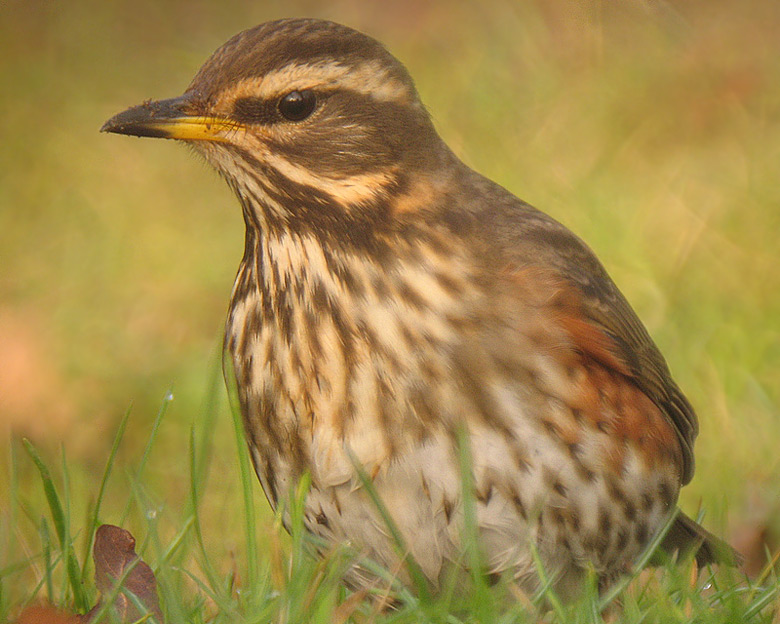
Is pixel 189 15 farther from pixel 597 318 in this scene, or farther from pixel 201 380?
pixel 597 318

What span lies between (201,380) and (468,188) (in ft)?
8.86

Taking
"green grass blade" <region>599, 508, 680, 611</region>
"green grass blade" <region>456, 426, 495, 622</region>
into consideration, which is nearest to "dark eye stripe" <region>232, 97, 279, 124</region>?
"green grass blade" <region>456, 426, 495, 622</region>

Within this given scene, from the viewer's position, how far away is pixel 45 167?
28.1ft

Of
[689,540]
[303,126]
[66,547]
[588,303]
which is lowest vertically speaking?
[689,540]

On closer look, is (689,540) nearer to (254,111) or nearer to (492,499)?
(492,499)

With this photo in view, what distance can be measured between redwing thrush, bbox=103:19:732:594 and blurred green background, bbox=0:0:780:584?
1.18ft

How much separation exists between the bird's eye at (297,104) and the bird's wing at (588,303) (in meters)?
0.55

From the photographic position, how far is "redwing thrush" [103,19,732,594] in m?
3.43

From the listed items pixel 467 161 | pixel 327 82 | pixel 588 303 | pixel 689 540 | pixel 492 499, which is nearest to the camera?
pixel 492 499

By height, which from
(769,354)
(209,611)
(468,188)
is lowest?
(769,354)

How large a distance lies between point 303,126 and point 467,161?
4.04 meters

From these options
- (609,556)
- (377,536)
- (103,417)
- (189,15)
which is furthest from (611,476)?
(189,15)

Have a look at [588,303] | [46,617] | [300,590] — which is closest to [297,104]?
[588,303]

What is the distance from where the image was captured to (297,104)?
3.52 metres
